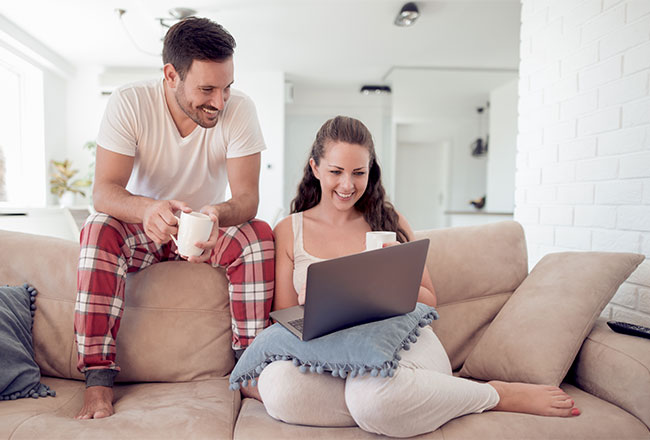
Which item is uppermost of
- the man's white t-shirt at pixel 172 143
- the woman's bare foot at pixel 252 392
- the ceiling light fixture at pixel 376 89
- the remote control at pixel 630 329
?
the ceiling light fixture at pixel 376 89

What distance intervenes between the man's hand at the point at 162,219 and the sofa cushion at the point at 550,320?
3.24 feet

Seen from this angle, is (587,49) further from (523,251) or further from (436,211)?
(436,211)

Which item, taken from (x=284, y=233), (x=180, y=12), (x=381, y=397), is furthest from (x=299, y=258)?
(x=180, y=12)

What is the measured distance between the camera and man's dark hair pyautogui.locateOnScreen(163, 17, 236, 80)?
1416 millimetres

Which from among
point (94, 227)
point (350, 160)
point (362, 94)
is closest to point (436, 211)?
point (362, 94)

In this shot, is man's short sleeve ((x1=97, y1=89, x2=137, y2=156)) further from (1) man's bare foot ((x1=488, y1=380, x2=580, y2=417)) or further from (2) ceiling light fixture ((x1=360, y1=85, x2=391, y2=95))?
(2) ceiling light fixture ((x1=360, y1=85, x2=391, y2=95))

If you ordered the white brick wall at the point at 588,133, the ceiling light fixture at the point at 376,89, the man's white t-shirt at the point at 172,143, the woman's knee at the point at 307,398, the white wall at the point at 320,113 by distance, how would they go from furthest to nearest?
the white wall at the point at 320,113, the ceiling light fixture at the point at 376,89, the white brick wall at the point at 588,133, the man's white t-shirt at the point at 172,143, the woman's knee at the point at 307,398

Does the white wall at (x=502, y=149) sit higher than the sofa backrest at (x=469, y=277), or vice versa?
the white wall at (x=502, y=149)

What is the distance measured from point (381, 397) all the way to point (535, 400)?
1.46 ft

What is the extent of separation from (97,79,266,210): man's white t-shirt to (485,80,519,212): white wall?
4.09 metres

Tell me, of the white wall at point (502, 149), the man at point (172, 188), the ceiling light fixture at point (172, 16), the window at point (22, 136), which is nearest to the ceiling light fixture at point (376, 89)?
the white wall at point (502, 149)

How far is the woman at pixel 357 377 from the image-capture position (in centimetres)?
98

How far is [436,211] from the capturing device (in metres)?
5.71

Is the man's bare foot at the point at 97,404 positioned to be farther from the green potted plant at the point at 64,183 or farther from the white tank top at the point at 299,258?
the green potted plant at the point at 64,183
